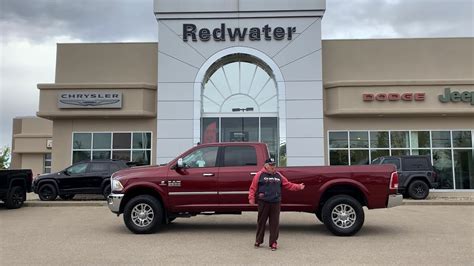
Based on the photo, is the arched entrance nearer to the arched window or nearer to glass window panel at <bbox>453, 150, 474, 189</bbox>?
the arched window

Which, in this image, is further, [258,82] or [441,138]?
[258,82]

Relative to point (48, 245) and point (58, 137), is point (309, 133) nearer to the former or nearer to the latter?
point (58, 137)

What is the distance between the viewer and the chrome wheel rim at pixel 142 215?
934cm

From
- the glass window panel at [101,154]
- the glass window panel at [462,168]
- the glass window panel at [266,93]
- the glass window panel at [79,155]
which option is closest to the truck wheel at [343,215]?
the glass window panel at [266,93]

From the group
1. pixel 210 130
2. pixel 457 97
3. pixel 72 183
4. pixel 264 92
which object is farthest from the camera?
pixel 264 92

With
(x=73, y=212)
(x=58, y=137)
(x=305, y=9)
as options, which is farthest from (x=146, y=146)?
(x=305, y=9)

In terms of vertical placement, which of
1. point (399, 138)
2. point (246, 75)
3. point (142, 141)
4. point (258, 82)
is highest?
point (246, 75)

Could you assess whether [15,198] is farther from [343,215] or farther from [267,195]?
[343,215]

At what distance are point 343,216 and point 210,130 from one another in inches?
515

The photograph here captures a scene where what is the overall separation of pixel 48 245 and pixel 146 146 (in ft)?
44.6

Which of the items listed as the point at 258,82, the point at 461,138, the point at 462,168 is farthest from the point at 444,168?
the point at 258,82

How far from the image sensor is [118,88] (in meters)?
21.4

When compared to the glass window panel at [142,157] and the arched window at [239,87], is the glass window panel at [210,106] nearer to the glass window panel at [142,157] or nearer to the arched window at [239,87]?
the arched window at [239,87]

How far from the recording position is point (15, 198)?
14.5 meters
